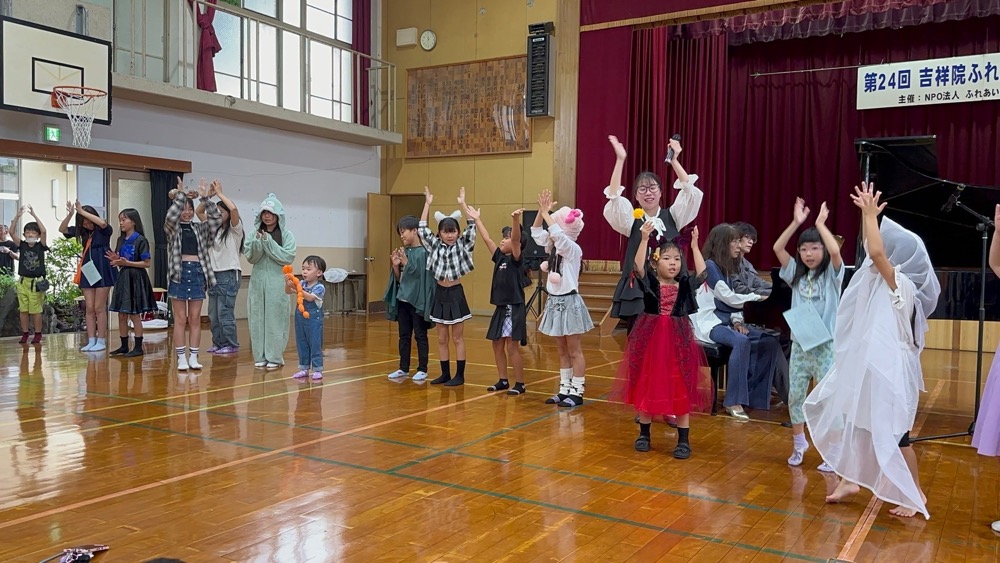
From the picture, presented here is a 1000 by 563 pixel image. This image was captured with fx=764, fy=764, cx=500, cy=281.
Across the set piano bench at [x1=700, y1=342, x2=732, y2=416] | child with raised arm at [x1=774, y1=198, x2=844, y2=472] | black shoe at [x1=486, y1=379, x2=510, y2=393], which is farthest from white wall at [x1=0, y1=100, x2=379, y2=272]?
child with raised arm at [x1=774, y1=198, x2=844, y2=472]

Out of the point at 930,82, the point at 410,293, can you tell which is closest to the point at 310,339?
the point at 410,293

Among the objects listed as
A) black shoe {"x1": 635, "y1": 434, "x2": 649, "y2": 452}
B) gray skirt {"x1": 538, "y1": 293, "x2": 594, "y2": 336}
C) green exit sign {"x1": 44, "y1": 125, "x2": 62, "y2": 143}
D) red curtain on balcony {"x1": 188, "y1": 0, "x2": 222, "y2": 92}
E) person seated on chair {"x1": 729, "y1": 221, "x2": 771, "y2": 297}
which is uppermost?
red curtain on balcony {"x1": 188, "y1": 0, "x2": 222, "y2": 92}

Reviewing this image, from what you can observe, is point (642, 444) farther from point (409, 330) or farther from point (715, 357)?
point (409, 330)

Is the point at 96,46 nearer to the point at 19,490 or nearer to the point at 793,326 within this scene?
the point at 19,490

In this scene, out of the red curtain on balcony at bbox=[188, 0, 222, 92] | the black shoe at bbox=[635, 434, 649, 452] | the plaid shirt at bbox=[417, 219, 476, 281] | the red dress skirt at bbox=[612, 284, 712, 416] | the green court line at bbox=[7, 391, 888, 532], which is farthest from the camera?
the red curtain on balcony at bbox=[188, 0, 222, 92]

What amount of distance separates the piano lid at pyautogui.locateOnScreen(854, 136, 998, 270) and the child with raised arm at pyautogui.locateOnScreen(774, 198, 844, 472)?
0.79 metres

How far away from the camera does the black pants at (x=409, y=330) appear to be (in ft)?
21.0

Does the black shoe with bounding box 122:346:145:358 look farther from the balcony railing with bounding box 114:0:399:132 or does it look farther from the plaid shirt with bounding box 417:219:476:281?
the balcony railing with bounding box 114:0:399:132

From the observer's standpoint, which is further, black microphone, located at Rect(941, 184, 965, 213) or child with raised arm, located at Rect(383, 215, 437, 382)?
child with raised arm, located at Rect(383, 215, 437, 382)

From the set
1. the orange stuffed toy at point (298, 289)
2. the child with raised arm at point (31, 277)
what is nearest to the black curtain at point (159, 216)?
the child with raised arm at point (31, 277)

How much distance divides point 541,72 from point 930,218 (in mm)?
8000

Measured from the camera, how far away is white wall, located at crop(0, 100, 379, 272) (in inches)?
385

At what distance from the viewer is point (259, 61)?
11586 mm

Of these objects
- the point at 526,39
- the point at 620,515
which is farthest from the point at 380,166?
the point at 620,515
